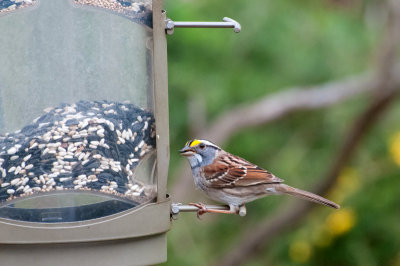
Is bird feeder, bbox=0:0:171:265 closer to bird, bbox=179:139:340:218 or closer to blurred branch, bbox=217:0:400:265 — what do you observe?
bird, bbox=179:139:340:218

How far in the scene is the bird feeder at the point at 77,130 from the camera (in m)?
3.67

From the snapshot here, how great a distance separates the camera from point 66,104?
3.75 m

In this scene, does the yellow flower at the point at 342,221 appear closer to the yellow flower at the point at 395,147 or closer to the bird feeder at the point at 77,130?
the yellow flower at the point at 395,147

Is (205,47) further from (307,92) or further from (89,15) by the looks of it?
(89,15)

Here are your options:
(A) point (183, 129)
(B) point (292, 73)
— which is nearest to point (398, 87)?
(B) point (292, 73)

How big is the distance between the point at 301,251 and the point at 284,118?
1.55 m

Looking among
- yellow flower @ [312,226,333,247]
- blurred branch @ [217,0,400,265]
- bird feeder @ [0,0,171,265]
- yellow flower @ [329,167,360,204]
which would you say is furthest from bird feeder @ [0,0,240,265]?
yellow flower @ [329,167,360,204]

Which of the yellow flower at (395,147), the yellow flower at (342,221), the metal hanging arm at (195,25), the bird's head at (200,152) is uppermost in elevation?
the metal hanging arm at (195,25)

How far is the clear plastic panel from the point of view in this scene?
3.68 m

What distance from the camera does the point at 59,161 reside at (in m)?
3.74

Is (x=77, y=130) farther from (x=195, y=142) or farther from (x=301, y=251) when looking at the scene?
(x=301, y=251)

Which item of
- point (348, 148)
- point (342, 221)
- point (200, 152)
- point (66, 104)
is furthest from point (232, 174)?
point (348, 148)

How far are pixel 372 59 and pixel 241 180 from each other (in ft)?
12.5

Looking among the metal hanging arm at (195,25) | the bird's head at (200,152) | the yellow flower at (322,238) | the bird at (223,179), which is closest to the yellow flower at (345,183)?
the yellow flower at (322,238)
